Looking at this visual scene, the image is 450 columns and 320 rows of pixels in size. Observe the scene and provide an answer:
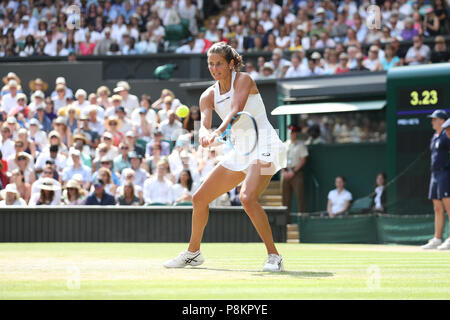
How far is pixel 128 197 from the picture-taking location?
52.6 ft

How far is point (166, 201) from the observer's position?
16.1 m

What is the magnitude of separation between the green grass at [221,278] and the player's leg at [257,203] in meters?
0.16

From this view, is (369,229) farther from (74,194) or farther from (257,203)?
(257,203)

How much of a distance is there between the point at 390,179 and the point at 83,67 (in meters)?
8.73

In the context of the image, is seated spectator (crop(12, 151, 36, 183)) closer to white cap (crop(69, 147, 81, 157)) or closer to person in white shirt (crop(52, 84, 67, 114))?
white cap (crop(69, 147, 81, 157))

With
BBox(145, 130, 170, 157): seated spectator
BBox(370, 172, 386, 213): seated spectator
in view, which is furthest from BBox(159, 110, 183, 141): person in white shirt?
BBox(370, 172, 386, 213): seated spectator

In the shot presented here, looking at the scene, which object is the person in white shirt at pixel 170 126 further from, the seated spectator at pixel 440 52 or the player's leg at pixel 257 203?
the player's leg at pixel 257 203

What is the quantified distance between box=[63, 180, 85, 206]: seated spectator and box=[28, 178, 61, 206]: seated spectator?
0.60ft

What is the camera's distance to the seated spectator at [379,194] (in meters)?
16.8

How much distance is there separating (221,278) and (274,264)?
0.85 m

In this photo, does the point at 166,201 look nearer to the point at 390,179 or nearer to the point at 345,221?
the point at 345,221

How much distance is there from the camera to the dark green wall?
18328 millimetres

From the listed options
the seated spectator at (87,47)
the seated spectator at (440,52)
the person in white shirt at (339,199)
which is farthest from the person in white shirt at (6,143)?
the seated spectator at (440,52)

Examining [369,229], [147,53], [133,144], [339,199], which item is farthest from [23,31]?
[369,229]
